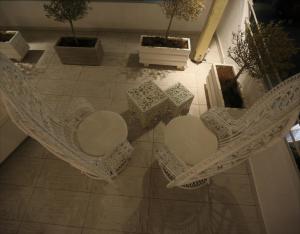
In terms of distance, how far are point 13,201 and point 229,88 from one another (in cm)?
264

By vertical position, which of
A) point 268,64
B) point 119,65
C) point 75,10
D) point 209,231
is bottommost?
point 209,231

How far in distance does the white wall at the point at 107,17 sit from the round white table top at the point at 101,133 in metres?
2.09

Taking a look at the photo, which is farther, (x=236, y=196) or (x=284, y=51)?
A: (x=236, y=196)

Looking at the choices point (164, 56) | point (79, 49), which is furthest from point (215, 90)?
point (79, 49)

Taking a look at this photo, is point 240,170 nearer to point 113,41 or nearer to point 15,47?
point 113,41

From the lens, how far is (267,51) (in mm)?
1729

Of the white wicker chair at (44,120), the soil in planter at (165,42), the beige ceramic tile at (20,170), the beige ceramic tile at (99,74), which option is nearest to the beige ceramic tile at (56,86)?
the beige ceramic tile at (99,74)

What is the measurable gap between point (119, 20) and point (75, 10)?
1.01 metres

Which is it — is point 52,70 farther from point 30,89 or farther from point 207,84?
point 207,84

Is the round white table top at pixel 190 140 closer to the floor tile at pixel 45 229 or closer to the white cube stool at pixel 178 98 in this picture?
the white cube stool at pixel 178 98

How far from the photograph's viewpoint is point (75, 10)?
2.37m

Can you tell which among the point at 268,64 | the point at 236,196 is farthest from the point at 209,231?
the point at 268,64

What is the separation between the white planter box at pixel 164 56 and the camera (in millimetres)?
2672

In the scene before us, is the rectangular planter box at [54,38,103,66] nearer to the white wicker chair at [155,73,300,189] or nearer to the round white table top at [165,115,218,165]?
the round white table top at [165,115,218,165]
